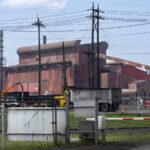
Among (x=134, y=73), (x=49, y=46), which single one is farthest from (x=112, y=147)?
(x=49, y=46)

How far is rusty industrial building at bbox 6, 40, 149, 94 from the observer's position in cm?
11694

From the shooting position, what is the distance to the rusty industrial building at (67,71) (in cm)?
11694

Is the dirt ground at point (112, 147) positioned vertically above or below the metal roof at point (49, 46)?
below

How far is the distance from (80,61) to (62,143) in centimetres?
11006

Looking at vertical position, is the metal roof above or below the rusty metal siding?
above

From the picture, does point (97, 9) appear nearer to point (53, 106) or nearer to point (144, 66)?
point (53, 106)

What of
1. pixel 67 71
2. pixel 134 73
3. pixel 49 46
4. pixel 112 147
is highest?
pixel 49 46

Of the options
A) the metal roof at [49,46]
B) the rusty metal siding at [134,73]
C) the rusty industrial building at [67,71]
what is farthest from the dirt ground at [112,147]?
the rusty metal siding at [134,73]

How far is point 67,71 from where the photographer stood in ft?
386

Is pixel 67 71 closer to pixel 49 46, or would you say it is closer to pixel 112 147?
pixel 49 46

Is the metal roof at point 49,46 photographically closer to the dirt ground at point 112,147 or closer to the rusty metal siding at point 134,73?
the rusty metal siding at point 134,73

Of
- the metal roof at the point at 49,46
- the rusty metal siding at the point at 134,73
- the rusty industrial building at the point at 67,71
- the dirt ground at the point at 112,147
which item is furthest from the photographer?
the rusty metal siding at the point at 134,73

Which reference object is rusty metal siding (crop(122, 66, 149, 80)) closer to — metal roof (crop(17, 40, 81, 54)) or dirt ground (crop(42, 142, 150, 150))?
metal roof (crop(17, 40, 81, 54))

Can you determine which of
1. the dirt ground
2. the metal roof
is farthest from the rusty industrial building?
the dirt ground
